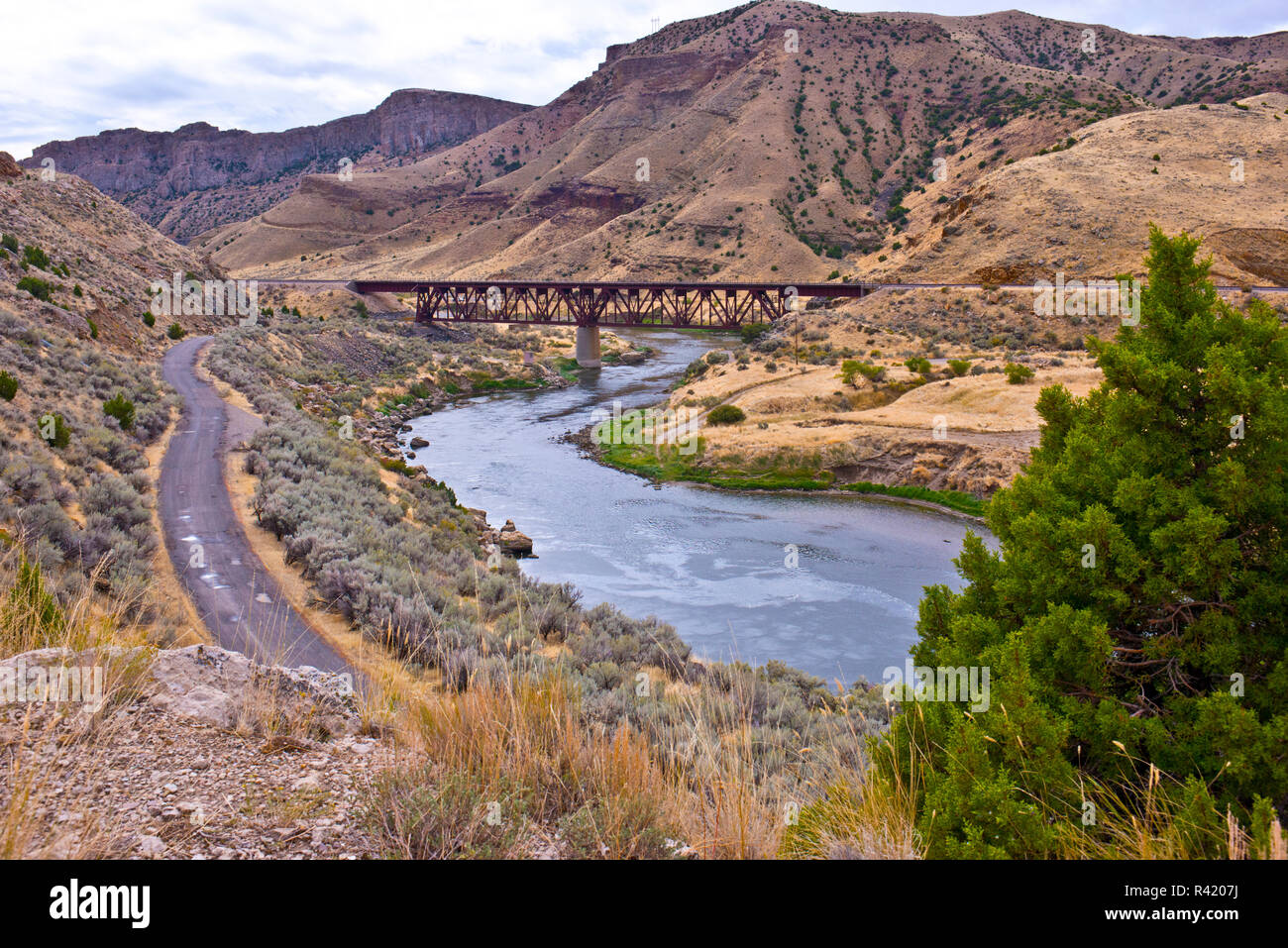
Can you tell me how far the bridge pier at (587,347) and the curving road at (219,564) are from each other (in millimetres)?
43783

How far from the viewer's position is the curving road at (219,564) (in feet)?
33.4

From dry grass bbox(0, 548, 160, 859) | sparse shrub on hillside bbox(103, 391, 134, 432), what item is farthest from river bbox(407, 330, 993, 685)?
dry grass bbox(0, 548, 160, 859)

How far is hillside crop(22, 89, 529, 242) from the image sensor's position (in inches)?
7461

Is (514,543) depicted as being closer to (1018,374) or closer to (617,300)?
(1018,374)

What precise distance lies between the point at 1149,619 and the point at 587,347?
210 ft

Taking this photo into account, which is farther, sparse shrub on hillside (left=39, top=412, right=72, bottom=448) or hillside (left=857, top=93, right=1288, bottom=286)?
hillside (left=857, top=93, right=1288, bottom=286)

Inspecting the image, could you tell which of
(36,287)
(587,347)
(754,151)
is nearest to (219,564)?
(36,287)

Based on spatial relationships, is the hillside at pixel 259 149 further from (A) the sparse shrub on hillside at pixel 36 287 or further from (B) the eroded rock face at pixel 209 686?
(B) the eroded rock face at pixel 209 686

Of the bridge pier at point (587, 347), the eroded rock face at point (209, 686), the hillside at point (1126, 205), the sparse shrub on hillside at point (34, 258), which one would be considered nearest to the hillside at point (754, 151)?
the hillside at point (1126, 205)

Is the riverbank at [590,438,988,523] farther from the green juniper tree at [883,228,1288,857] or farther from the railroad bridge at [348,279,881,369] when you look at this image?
the railroad bridge at [348,279,881,369]

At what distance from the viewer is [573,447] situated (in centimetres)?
3662

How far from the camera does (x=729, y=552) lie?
23.3m

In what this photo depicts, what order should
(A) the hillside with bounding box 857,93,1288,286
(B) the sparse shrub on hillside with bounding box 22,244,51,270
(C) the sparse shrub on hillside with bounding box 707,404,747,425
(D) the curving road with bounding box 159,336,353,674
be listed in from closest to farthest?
1. (D) the curving road with bounding box 159,336,353,674
2. (B) the sparse shrub on hillside with bounding box 22,244,51,270
3. (C) the sparse shrub on hillside with bounding box 707,404,747,425
4. (A) the hillside with bounding box 857,93,1288,286

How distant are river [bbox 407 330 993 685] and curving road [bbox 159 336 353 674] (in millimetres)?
7292
